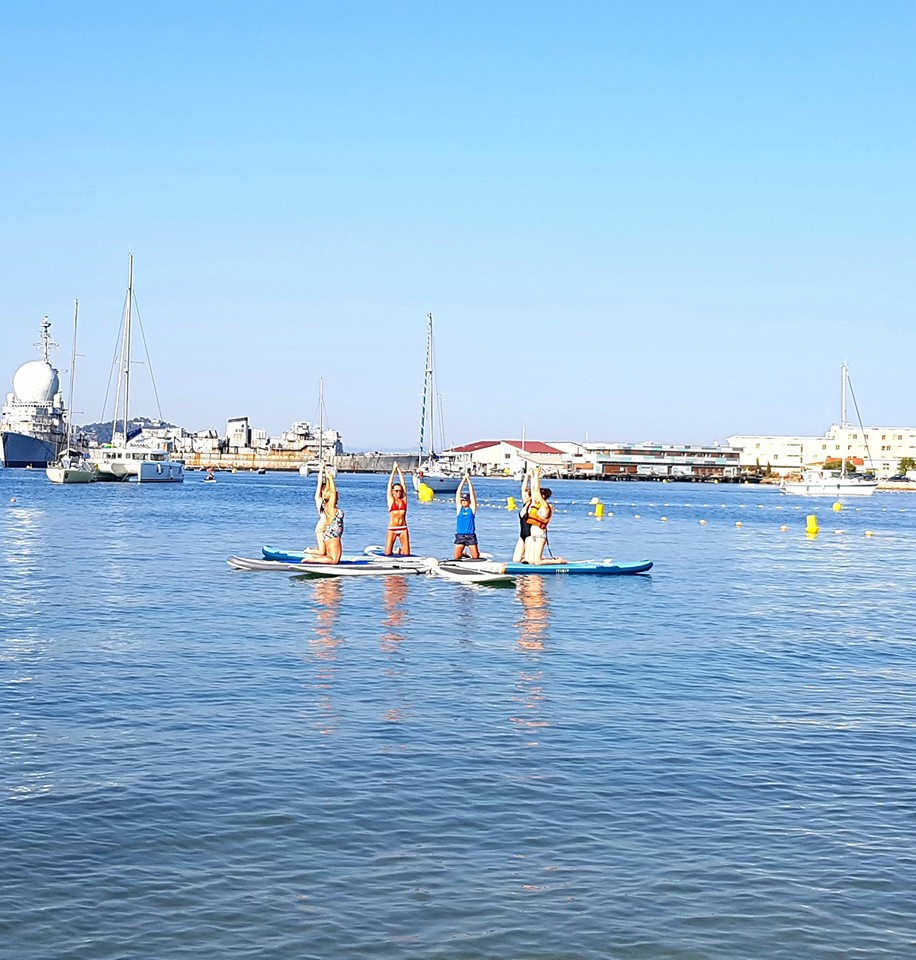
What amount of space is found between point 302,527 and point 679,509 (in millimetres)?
45050

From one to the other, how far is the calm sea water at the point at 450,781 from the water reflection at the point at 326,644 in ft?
0.31

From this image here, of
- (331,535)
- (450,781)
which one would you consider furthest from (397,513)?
(450,781)

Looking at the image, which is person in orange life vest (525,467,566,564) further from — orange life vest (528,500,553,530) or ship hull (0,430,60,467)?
ship hull (0,430,60,467)

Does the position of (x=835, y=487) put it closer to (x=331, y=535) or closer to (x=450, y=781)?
(x=331, y=535)

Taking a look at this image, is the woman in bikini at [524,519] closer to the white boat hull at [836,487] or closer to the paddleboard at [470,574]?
the paddleboard at [470,574]

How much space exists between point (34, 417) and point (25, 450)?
8339 millimetres

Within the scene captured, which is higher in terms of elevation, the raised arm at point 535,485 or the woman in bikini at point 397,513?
the raised arm at point 535,485

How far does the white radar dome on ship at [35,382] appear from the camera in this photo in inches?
7475

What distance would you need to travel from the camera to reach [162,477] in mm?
117062

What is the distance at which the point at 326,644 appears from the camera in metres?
20.2

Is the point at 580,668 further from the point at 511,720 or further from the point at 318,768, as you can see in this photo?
the point at 318,768

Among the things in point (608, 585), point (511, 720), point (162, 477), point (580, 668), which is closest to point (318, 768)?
point (511, 720)

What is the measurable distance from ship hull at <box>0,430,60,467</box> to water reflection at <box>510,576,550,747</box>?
158 meters

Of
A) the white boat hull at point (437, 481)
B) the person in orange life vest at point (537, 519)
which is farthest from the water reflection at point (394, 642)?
the white boat hull at point (437, 481)
